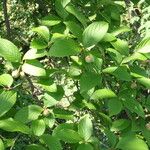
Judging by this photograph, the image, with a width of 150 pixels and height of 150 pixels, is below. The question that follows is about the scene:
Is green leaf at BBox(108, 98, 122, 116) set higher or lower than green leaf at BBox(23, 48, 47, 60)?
lower

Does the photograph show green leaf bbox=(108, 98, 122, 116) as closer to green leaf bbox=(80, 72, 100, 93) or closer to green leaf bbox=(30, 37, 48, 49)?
green leaf bbox=(80, 72, 100, 93)

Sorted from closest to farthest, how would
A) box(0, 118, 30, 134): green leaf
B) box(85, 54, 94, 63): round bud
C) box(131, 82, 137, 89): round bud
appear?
box(0, 118, 30, 134): green leaf → box(85, 54, 94, 63): round bud → box(131, 82, 137, 89): round bud

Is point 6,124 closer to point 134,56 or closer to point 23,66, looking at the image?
point 23,66

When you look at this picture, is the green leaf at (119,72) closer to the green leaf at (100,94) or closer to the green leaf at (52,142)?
the green leaf at (100,94)

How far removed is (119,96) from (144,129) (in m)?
0.19

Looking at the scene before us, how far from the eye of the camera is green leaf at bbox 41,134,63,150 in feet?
3.89

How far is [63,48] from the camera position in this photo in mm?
1242

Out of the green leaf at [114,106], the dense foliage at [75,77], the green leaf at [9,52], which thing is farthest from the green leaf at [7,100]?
the green leaf at [114,106]

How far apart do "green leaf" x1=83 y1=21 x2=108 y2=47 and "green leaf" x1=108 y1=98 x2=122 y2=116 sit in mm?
246

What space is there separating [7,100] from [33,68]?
129 mm

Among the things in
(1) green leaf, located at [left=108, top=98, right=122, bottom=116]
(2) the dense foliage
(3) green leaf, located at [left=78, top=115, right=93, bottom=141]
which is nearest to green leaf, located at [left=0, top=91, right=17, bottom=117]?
(2) the dense foliage

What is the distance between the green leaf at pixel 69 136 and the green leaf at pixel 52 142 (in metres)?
0.02

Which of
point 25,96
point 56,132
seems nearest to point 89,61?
point 56,132

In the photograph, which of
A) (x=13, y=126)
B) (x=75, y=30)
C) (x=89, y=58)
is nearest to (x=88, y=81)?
(x=89, y=58)
